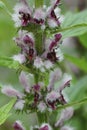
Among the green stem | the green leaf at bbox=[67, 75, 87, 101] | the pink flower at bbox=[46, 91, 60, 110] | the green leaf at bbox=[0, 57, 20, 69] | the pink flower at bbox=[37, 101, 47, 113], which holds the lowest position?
the pink flower at bbox=[37, 101, 47, 113]

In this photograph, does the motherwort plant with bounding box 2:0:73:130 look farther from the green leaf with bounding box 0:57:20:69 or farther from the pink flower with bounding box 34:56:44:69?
the green leaf with bounding box 0:57:20:69

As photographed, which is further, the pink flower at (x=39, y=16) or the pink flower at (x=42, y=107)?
the pink flower at (x=42, y=107)

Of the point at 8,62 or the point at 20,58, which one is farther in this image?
the point at 20,58

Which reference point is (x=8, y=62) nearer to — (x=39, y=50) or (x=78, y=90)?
(x=39, y=50)

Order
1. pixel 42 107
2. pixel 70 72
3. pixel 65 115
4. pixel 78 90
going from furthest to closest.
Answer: pixel 70 72 → pixel 78 90 → pixel 65 115 → pixel 42 107

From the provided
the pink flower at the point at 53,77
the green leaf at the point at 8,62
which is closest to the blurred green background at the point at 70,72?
the pink flower at the point at 53,77

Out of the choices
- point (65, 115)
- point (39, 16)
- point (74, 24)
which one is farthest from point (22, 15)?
point (65, 115)

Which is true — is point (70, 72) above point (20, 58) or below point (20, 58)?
above

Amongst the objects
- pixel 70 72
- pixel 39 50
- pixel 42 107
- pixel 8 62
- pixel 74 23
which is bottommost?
pixel 42 107

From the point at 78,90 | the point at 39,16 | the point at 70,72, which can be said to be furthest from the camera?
the point at 70,72

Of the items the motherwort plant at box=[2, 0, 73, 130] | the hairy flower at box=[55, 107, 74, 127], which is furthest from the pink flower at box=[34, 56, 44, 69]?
the hairy flower at box=[55, 107, 74, 127]

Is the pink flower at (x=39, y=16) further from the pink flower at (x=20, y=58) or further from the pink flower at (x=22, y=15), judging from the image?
the pink flower at (x=20, y=58)

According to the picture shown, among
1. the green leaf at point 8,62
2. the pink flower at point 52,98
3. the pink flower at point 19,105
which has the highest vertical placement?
the green leaf at point 8,62
